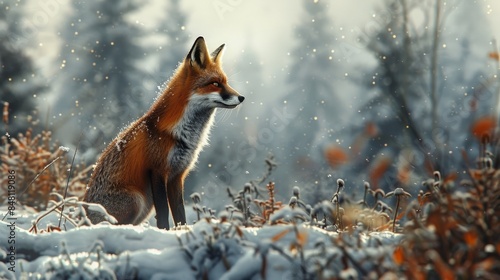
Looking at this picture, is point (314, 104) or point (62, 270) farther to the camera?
point (314, 104)

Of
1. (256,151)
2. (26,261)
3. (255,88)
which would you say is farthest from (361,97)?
(26,261)

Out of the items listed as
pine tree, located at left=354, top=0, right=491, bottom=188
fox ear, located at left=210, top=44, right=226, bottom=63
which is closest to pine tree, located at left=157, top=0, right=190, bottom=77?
pine tree, located at left=354, top=0, right=491, bottom=188

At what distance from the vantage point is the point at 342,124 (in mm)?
28953

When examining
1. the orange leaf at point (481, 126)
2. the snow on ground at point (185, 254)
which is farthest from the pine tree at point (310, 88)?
the orange leaf at point (481, 126)

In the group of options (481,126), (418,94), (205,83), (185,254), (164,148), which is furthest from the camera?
(418,94)

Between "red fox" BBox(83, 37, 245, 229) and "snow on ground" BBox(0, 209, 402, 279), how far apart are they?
2.41m

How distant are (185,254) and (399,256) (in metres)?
1.27

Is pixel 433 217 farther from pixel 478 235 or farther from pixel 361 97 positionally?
pixel 361 97

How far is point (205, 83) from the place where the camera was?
6523 millimetres

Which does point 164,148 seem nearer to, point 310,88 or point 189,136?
point 189,136

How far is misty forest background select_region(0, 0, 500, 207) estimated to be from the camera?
13844 millimetres

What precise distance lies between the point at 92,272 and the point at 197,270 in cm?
53

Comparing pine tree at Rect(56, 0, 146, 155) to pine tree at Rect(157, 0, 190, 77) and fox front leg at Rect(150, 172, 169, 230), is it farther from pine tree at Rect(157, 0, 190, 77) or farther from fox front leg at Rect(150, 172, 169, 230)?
fox front leg at Rect(150, 172, 169, 230)

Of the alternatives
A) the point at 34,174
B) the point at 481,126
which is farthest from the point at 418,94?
the point at 481,126
